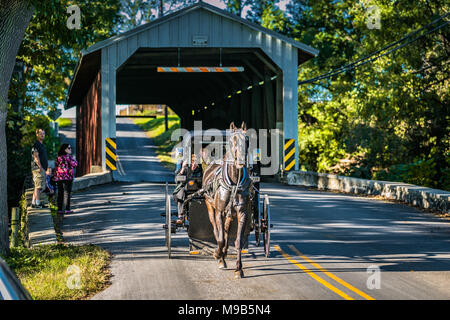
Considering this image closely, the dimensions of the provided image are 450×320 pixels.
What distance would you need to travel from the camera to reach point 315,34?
128 ft

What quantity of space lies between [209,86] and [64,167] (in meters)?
21.9

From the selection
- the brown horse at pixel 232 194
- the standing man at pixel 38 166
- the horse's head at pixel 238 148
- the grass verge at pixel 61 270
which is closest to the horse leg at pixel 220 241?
the brown horse at pixel 232 194

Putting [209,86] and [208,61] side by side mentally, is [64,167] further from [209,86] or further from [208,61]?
[209,86]

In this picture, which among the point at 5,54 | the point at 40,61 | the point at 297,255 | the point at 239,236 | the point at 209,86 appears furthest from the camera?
the point at 209,86

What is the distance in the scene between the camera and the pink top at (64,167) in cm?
1427

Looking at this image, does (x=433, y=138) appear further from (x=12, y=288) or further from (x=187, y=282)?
(x=12, y=288)

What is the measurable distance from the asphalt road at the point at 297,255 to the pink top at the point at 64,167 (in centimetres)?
99

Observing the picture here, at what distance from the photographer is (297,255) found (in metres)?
9.67

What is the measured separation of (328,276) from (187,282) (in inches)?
73.3

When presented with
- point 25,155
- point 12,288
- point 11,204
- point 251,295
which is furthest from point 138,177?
point 12,288

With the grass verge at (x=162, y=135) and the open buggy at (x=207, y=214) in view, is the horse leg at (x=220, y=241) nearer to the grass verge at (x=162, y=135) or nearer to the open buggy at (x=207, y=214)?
the open buggy at (x=207, y=214)

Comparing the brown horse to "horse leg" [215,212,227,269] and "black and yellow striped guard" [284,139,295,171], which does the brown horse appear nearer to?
"horse leg" [215,212,227,269]

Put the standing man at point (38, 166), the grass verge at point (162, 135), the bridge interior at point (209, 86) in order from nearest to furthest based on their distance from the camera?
the standing man at point (38, 166) < the bridge interior at point (209, 86) < the grass verge at point (162, 135)

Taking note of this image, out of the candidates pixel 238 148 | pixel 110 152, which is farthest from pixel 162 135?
pixel 238 148
